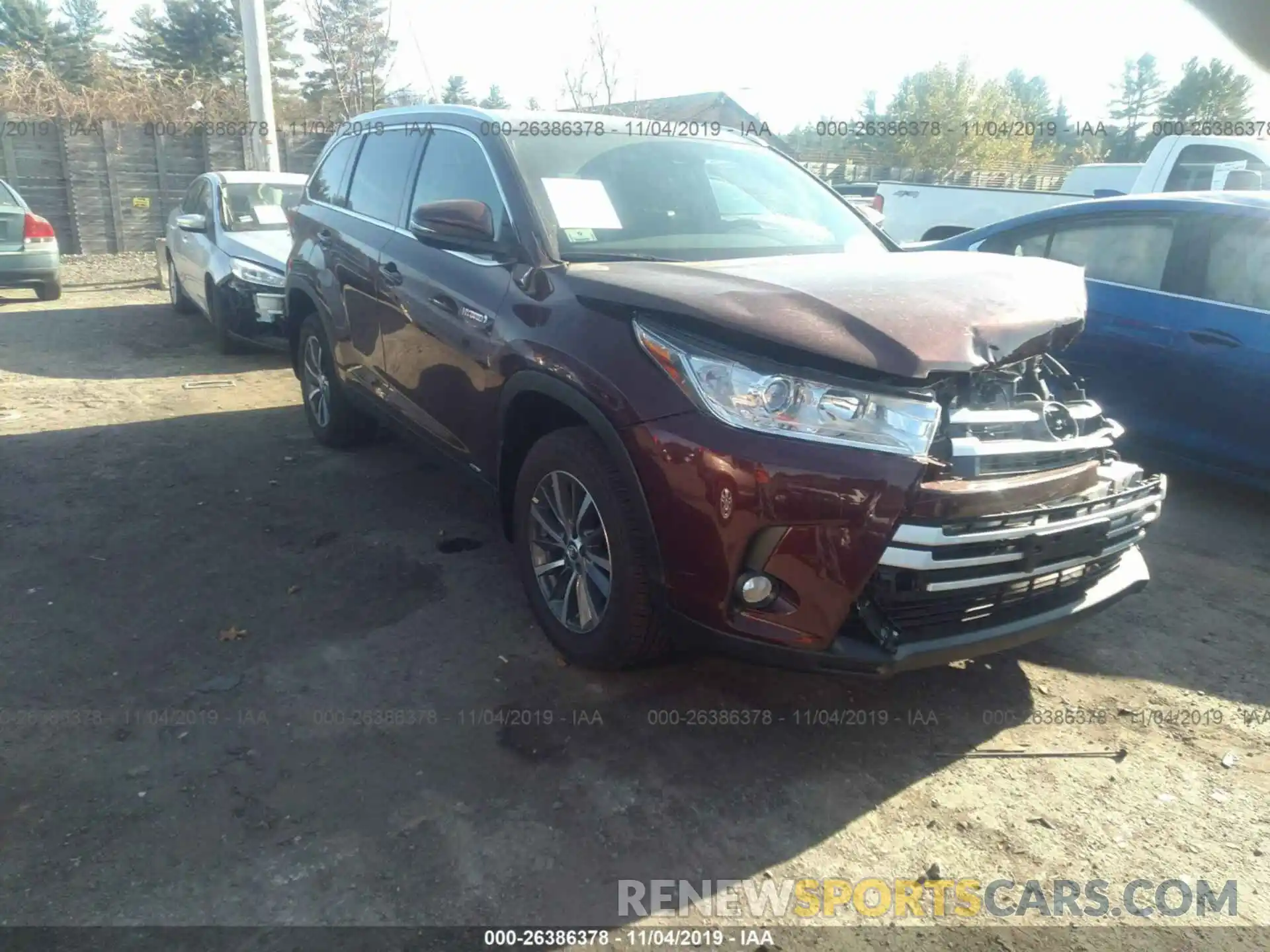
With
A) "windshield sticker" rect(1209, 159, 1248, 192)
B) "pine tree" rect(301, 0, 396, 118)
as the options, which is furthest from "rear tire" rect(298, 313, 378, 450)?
"pine tree" rect(301, 0, 396, 118)

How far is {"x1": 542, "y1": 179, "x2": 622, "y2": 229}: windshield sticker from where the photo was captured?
341cm

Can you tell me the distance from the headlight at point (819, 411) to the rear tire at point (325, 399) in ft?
10.5

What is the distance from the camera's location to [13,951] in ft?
6.79

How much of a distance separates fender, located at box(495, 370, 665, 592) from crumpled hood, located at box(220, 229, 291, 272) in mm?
5717

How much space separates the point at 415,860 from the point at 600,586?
1.00 m

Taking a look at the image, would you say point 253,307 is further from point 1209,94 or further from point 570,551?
point 1209,94

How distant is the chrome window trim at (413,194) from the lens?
11.3ft

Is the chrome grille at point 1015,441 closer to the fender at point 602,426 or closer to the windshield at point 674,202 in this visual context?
the fender at point 602,426

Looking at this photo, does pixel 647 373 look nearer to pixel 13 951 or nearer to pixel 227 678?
pixel 227 678

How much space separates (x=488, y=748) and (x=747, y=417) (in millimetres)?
1312

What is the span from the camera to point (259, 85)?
44.4 feet

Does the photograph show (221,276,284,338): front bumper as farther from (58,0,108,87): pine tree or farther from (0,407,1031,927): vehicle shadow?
(58,0,108,87): pine tree

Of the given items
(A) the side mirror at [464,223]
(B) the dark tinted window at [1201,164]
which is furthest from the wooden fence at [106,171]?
(B) the dark tinted window at [1201,164]

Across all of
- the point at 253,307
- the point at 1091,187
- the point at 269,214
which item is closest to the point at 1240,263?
the point at 253,307
